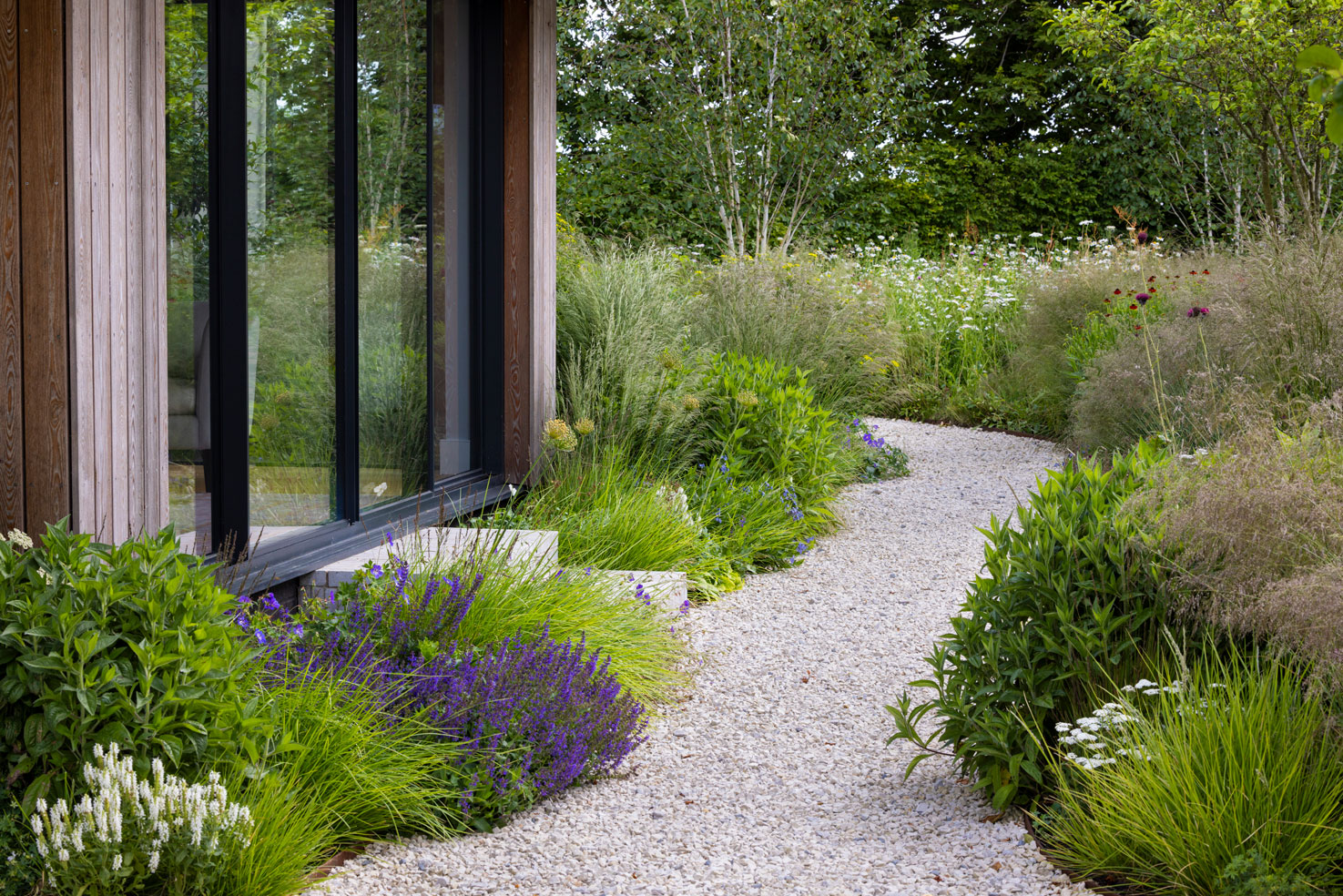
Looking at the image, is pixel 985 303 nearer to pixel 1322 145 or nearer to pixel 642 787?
pixel 1322 145

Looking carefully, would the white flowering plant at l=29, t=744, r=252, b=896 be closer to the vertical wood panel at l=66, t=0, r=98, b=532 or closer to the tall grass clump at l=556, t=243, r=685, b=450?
the vertical wood panel at l=66, t=0, r=98, b=532

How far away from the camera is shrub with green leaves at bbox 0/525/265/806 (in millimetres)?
2135

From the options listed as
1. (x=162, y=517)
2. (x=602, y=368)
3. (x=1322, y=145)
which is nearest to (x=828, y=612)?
(x=602, y=368)

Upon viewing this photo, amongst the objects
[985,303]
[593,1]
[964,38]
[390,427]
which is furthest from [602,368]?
[964,38]

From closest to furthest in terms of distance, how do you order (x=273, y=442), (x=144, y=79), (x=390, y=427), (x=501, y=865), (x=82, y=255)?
1. (x=501, y=865)
2. (x=82, y=255)
3. (x=144, y=79)
4. (x=273, y=442)
5. (x=390, y=427)

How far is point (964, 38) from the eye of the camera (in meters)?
19.2

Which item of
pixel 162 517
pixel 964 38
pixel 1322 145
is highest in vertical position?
pixel 964 38

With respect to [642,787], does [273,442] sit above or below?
above

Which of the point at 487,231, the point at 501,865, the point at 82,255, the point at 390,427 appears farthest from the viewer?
the point at 487,231

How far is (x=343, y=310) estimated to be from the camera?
4.17 meters

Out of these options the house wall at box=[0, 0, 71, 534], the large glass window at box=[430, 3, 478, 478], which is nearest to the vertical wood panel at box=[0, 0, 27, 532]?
the house wall at box=[0, 0, 71, 534]

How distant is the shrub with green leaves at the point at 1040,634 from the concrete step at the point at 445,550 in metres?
1.44

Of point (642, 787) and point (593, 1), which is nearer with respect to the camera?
point (642, 787)

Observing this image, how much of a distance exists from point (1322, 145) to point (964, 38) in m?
10.9
